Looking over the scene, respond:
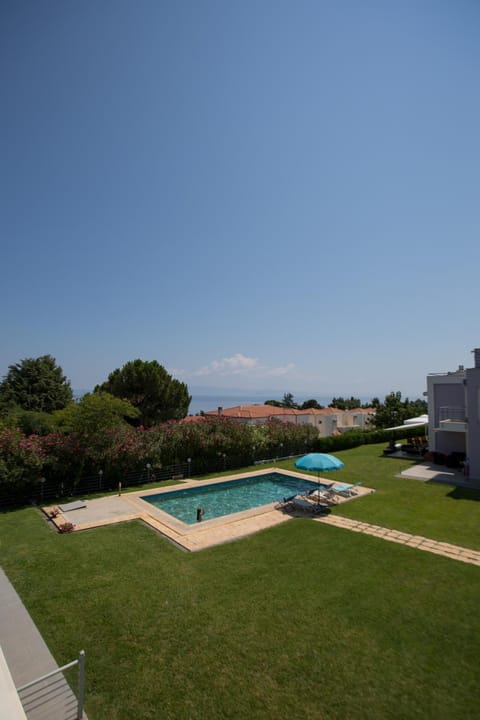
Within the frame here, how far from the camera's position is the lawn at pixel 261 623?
5816 mm

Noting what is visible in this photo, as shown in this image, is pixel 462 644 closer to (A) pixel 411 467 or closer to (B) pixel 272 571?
(B) pixel 272 571

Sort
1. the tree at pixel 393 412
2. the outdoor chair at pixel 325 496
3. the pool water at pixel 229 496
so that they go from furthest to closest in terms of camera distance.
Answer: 1. the tree at pixel 393 412
2. the pool water at pixel 229 496
3. the outdoor chair at pixel 325 496

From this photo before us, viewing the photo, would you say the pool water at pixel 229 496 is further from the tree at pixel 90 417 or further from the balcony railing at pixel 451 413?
the balcony railing at pixel 451 413

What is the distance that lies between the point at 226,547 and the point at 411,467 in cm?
1743

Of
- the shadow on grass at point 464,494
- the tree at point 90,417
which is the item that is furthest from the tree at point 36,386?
the shadow on grass at point 464,494

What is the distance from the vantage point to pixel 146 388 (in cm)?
4084

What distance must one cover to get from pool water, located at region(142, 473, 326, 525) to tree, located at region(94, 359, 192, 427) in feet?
62.5

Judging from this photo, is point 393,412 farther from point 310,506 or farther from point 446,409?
point 310,506

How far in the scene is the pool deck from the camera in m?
13.0

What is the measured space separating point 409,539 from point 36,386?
40.8m

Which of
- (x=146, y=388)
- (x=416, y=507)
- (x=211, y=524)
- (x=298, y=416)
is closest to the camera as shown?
(x=211, y=524)

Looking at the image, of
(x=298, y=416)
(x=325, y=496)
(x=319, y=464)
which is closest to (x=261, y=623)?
(x=319, y=464)

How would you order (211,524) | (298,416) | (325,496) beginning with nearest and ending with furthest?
(211,524) → (325,496) → (298,416)

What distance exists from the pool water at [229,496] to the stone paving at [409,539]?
19.3 feet
